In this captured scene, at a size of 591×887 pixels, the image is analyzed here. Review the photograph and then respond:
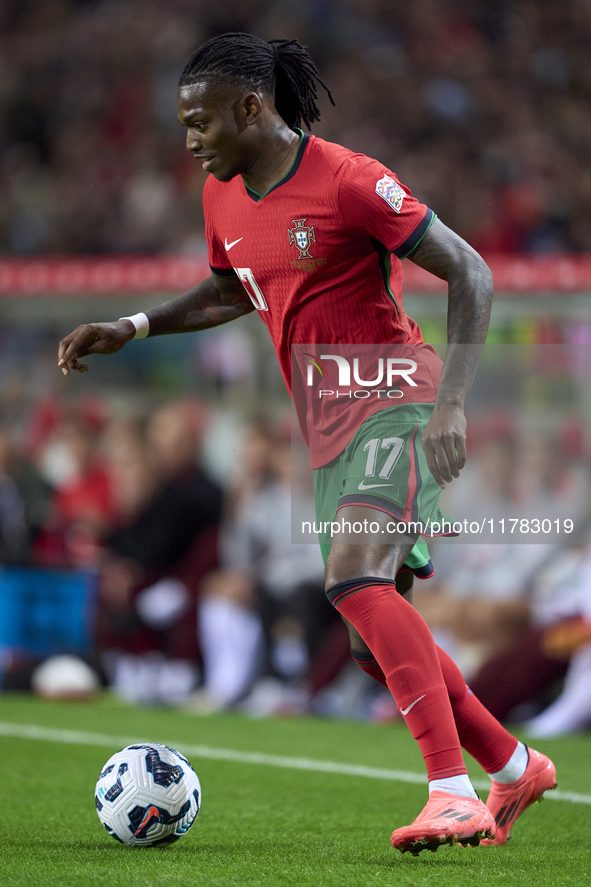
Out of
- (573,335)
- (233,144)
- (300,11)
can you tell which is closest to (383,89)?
(300,11)

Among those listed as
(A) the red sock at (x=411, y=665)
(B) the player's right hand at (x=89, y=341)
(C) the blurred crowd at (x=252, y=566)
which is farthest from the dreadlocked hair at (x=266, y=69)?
(C) the blurred crowd at (x=252, y=566)

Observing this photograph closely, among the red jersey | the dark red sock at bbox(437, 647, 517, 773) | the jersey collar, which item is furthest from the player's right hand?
the dark red sock at bbox(437, 647, 517, 773)

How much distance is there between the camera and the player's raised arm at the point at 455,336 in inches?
121

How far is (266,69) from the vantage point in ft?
11.3

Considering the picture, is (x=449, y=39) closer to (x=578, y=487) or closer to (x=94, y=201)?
(x=94, y=201)

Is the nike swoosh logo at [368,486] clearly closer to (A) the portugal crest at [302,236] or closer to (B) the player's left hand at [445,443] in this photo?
(B) the player's left hand at [445,443]

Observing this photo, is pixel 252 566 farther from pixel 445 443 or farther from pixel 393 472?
pixel 445 443

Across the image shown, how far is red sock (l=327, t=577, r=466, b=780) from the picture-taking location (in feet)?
10.3

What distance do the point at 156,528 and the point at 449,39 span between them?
26.7 ft

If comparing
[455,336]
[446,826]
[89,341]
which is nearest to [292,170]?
[455,336]

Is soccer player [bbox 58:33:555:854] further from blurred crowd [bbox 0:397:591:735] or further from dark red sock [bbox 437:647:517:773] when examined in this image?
blurred crowd [bbox 0:397:591:735]

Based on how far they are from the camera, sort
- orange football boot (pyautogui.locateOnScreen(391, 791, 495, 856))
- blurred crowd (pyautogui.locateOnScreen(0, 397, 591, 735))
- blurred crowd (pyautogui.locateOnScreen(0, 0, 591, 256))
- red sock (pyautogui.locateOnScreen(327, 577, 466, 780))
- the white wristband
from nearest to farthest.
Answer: orange football boot (pyautogui.locateOnScreen(391, 791, 495, 856)), red sock (pyautogui.locateOnScreen(327, 577, 466, 780)), the white wristband, blurred crowd (pyautogui.locateOnScreen(0, 397, 591, 735)), blurred crowd (pyautogui.locateOnScreen(0, 0, 591, 256))

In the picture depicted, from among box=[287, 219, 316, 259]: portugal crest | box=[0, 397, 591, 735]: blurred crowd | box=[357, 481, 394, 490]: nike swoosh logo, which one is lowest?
box=[0, 397, 591, 735]: blurred crowd

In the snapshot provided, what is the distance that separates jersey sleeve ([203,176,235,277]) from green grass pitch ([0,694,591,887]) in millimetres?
1804
